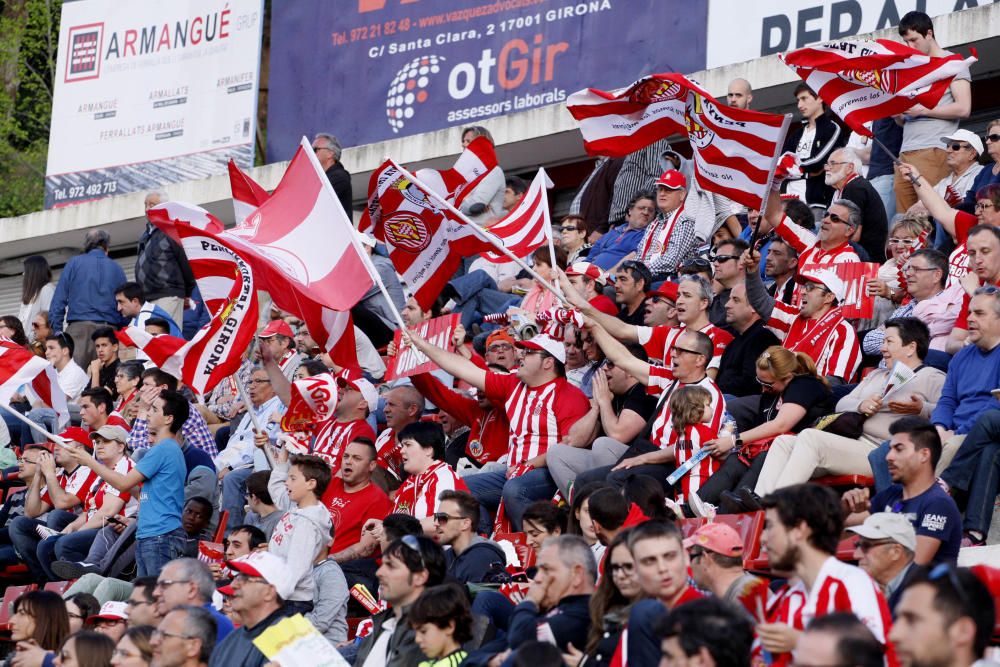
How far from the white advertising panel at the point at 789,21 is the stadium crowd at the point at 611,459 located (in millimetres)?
1487

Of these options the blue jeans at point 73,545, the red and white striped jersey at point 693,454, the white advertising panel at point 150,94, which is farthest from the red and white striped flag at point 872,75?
the white advertising panel at point 150,94

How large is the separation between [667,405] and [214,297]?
3.94m

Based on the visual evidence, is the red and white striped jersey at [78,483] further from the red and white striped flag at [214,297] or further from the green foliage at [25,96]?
the green foliage at [25,96]

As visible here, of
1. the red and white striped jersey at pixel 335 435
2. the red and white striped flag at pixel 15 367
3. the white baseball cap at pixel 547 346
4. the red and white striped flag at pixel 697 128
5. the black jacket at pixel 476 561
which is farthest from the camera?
the red and white striped flag at pixel 15 367

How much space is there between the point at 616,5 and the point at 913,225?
6.91 metres

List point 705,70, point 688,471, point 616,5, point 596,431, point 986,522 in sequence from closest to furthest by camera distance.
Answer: point 986,522 < point 688,471 < point 596,431 < point 705,70 < point 616,5

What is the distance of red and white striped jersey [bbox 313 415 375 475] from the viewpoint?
41.7 ft

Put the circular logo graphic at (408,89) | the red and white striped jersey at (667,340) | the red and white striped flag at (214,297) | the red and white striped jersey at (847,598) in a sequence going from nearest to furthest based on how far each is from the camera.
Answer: the red and white striped jersey at (847,598) → the red and white striped jersey at (667,340) → the red and white striped flag at (214,297) → the circular logo graphic at (408,89)

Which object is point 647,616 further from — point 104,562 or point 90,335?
point 90,335

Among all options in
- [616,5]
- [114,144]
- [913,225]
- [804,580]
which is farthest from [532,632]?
[114,144]

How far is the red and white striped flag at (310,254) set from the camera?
11.7 meters

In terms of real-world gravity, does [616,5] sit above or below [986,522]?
above

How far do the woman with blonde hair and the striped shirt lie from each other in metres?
0.18

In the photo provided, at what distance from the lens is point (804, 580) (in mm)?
6586
